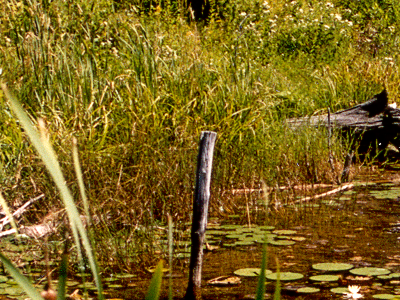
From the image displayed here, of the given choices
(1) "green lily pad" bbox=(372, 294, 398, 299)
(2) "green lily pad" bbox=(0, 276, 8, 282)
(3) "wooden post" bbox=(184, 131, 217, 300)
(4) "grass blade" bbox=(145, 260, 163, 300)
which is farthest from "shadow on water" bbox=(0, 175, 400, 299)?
(4) "grass blade" bbox=(145, 260, 163, 300)

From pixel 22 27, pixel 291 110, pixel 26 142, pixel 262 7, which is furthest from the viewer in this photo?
pixel 262 7

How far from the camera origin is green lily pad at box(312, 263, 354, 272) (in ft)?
12.6

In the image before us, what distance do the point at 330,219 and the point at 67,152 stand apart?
1995 millimetres

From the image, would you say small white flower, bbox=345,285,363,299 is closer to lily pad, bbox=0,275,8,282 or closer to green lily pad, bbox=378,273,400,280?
green lily pad, bbox=378,273,400,280

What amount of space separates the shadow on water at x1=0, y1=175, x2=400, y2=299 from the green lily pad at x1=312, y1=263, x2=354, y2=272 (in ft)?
0.07

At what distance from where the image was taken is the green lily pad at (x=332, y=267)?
3844mm

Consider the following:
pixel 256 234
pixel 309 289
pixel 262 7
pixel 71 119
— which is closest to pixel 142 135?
pixel 71 119

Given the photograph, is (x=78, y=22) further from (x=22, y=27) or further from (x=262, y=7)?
(x=262, y=7)

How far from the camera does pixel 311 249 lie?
4332mm

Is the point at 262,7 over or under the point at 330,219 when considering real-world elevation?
over

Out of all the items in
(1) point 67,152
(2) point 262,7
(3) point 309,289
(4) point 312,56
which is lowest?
(3) point 309,289

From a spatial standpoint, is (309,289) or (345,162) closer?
(309,289)

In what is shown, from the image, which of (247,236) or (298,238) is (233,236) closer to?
(247,236)

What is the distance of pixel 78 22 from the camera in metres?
6.42
